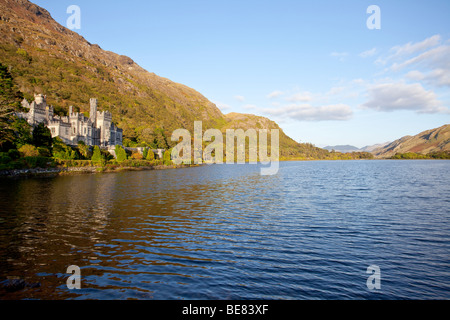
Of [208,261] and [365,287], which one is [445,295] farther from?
[208,261]

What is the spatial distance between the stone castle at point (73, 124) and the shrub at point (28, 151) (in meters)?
18.0

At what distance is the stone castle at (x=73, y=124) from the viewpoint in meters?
98.1

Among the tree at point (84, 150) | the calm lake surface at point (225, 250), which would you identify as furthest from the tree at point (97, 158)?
the calm lake surface at point (225, 250)

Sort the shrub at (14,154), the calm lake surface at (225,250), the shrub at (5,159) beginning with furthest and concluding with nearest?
the shrub at (14,154) < the shrub at (5,159) < the calm lake surface at (225,250)

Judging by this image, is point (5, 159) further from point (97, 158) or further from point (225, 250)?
point (225, 250)

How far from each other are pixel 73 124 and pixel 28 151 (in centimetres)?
3372

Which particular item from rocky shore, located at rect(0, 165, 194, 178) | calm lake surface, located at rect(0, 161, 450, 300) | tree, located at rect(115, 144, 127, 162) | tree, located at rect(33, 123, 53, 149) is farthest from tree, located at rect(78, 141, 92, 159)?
calm lake surface, located at rect(0, 161, 450, 300)

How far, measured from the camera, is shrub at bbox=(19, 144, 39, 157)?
3130 inches

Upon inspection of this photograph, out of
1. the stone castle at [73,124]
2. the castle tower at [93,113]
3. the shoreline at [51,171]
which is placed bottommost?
the shoreline at [51,171]

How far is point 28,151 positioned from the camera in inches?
3159

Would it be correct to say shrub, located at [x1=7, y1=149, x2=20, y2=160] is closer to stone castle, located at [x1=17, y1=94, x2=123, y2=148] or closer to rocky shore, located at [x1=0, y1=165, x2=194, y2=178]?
rocky shore, located at [x1=0, y1=165, x2=194, y2=178]

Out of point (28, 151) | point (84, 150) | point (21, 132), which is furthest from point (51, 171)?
point (84, 150)

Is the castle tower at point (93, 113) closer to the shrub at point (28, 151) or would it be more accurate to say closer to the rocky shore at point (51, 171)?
the rocky shore at point (51, 171)
